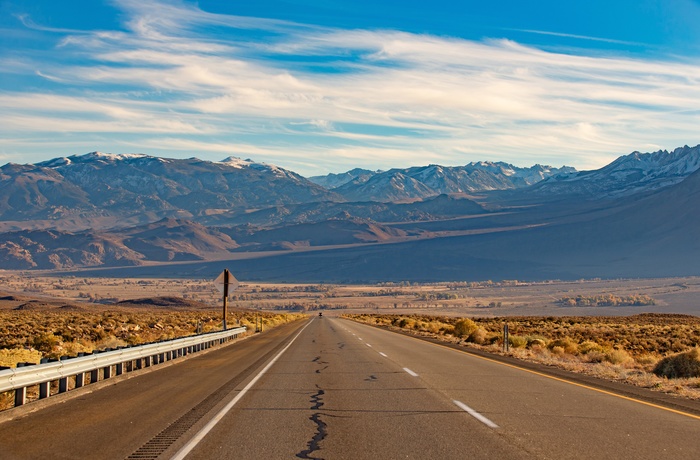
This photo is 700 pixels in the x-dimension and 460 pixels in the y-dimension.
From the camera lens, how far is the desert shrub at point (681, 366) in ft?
62.3

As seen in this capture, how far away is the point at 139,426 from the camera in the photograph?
10.4m

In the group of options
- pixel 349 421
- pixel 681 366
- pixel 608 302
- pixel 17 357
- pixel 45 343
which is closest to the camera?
pixel 349 421

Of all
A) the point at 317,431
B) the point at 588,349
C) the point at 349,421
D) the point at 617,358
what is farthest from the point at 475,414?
the point at 588,349

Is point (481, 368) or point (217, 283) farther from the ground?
point (217, 283)

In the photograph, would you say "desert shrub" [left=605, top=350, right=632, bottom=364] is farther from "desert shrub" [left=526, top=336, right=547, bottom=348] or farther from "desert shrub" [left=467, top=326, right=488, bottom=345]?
"desert shrub" [left=467, top=326, right=488, bottom=345]

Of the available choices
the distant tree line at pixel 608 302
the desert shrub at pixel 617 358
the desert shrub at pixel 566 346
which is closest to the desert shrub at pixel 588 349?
the desert shrub at pixel 566 346

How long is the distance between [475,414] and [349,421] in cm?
195

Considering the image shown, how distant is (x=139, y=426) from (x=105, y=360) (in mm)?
5144

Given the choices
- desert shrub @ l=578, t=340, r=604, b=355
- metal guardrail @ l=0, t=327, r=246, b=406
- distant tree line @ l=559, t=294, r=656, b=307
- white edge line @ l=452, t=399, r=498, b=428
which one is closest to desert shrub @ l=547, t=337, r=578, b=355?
desert shrub @ l=578, t=340, r=604, b=355

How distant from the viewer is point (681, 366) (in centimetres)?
1928

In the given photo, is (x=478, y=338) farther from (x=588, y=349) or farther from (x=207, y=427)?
(x=207, y=427)

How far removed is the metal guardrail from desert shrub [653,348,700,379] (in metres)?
13.0

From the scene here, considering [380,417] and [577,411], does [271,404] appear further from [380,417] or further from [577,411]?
[577,411]

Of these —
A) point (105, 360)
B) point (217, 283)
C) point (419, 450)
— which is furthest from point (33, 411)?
point (217, 283)
